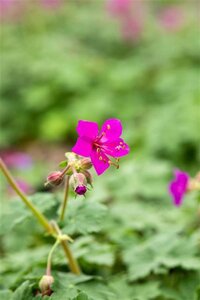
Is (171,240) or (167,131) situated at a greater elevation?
(167,131)

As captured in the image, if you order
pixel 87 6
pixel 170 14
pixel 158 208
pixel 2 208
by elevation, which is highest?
pixel 87 6

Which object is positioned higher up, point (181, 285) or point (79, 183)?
point (79, 183)

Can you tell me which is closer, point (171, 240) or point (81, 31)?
point (171, 240)

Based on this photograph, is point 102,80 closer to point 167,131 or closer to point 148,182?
point 167,131

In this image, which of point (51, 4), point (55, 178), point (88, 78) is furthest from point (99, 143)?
point (51, 4)

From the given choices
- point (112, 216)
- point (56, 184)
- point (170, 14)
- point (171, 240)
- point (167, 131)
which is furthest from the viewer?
point (170, 14)

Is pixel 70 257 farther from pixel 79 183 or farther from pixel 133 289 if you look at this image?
pixel 79 183

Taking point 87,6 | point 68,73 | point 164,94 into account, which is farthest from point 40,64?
point 87,6
